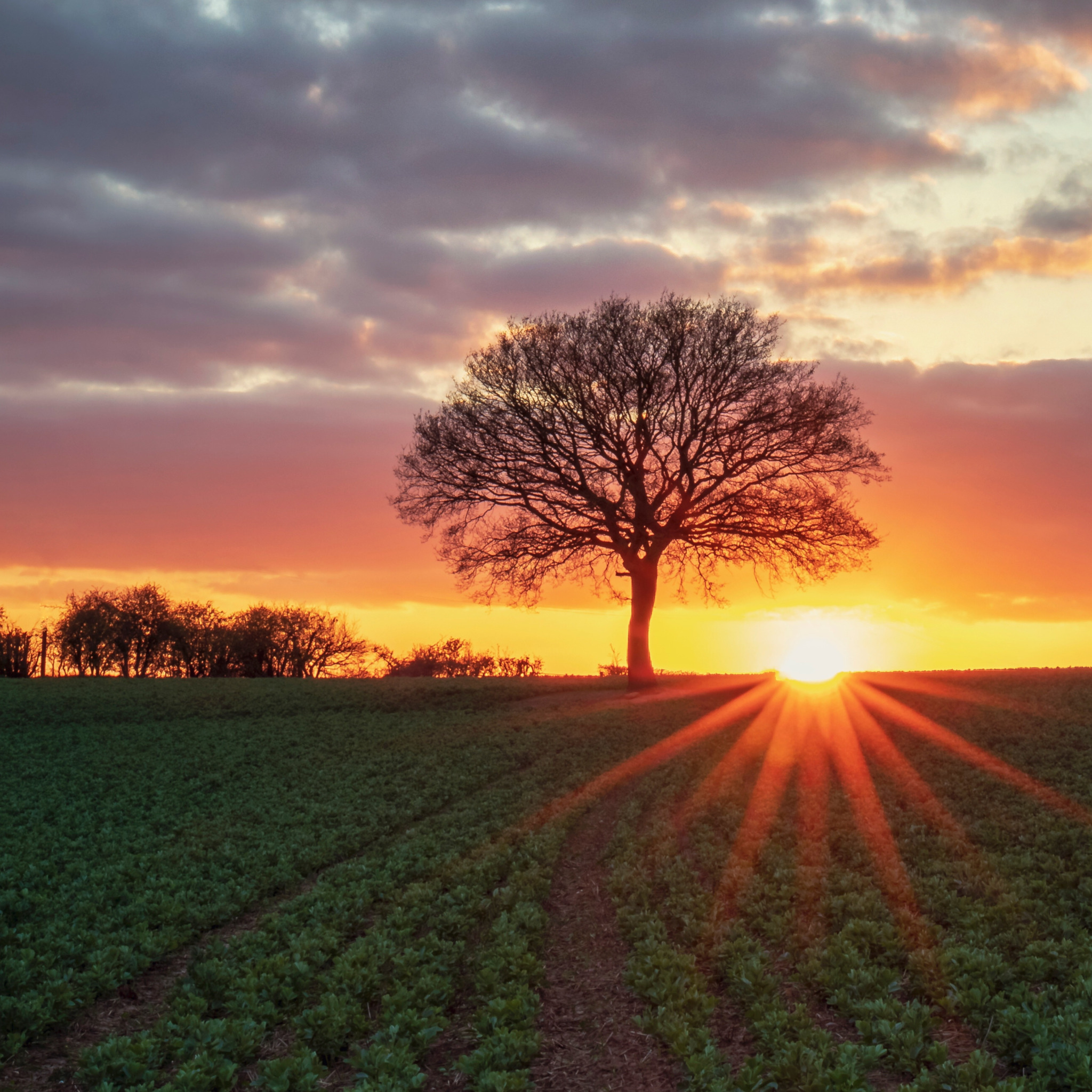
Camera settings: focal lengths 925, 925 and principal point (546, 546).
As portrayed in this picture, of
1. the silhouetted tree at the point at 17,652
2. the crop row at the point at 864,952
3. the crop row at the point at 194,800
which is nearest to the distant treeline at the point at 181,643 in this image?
the silhouetted tree at the point at 17,652

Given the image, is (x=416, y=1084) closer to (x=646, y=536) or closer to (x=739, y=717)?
(x=739, y=717)

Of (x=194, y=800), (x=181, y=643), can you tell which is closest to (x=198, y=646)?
(x=181, y=643)

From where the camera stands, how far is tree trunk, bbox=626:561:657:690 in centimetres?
3828

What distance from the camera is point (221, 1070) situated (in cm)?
923

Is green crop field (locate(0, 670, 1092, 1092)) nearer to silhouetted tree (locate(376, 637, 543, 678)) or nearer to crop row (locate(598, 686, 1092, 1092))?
crop row (locate(598, 686, 1092, 1092))

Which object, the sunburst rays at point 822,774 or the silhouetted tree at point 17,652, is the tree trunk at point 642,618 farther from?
the silhouetted tree at point 17,652

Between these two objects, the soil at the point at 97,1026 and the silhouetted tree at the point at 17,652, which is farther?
the silhouetted tree at the point at 17,652

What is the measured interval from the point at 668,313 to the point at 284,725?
21.9m

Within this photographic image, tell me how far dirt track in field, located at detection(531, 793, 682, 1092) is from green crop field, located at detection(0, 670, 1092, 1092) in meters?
0.09

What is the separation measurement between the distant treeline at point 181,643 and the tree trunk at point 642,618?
25.2m

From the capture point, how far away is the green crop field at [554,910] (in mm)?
9445

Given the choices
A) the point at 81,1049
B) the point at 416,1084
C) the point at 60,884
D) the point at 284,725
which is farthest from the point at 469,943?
the point at 284,725

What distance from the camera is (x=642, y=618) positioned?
38.4 metres

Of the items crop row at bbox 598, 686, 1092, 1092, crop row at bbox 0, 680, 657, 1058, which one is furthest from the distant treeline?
crop row at bbox 598, 686, 1092, 1092
